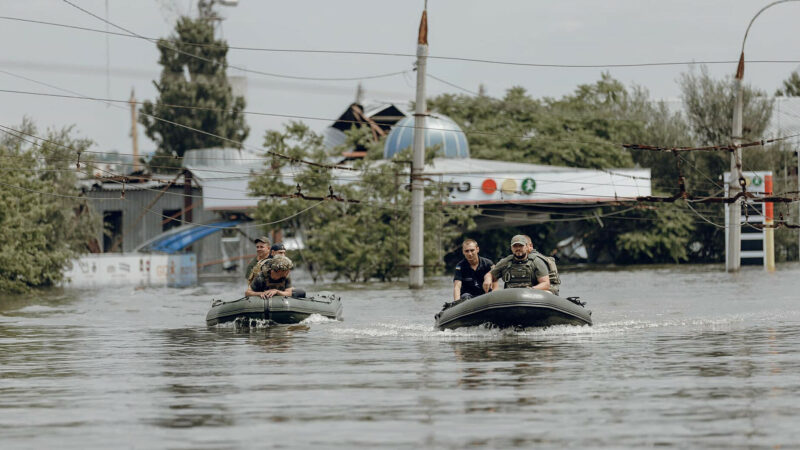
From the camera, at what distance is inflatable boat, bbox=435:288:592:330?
76.0 ft

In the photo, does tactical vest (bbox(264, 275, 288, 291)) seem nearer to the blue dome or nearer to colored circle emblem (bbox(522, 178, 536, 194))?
colored circle emblem (bbox(522, 178, 536, 194))

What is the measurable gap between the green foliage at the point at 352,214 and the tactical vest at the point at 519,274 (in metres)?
31.5

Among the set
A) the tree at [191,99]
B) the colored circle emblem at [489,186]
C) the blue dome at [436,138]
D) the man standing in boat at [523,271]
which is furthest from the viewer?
the tree at [191,99]

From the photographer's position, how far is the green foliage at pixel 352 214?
187 feet

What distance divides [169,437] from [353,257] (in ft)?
147

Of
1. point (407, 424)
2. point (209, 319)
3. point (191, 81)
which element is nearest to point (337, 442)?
point (407, 424)

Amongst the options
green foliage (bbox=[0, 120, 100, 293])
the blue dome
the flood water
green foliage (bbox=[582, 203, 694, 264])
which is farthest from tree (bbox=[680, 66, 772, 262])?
the flood water

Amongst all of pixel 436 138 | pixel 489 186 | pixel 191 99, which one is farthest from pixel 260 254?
pixel 191 99

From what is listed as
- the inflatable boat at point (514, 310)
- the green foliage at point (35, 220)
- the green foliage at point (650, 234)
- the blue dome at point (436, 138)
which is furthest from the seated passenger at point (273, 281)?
the green foliage at point (650, 234)

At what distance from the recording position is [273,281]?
27906 millimetres

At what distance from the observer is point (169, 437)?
11703 mm

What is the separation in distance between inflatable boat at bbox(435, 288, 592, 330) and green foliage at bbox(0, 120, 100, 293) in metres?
26.5

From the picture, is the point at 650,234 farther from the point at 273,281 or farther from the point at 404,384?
Result: the point at 404,384

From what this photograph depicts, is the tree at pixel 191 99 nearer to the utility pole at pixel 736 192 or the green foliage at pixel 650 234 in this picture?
Answer: the green foliage at pixel 650 234
